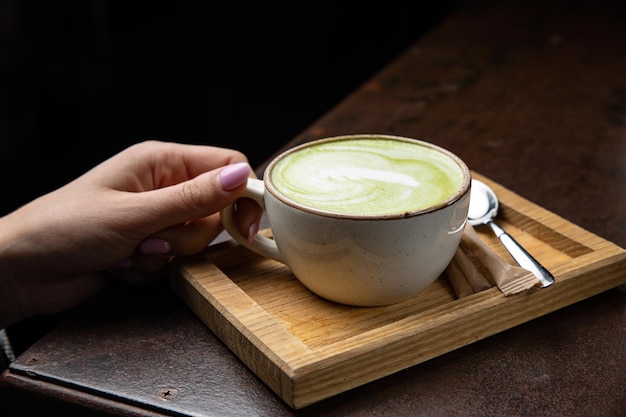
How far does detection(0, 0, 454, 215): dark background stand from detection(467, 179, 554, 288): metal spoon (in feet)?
7.02

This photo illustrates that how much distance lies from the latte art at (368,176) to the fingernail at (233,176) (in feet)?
0.13

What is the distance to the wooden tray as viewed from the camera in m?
0.85

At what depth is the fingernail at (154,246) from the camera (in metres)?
1.08

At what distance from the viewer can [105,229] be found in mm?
1041

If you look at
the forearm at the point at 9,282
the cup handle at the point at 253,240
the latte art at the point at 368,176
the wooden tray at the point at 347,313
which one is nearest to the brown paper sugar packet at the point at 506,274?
the wooden tray at the point at 347,313

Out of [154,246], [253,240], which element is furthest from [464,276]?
[154,246]

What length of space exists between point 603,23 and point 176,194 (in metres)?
2.18

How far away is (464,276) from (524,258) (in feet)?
0.31

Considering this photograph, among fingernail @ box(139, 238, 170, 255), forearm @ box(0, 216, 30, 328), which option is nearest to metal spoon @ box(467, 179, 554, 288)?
fingernail @ box(139, 238, 170, 255)

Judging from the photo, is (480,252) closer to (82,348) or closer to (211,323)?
(211,323)

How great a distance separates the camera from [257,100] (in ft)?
11.3

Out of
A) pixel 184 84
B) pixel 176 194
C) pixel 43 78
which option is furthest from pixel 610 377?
pixel 43 78

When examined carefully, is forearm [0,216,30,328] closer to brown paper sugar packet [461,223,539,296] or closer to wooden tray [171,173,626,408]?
wooden tray [171,173,626,408]

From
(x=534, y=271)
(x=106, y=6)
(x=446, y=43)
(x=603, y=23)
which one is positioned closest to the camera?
(x=534, y=271)
